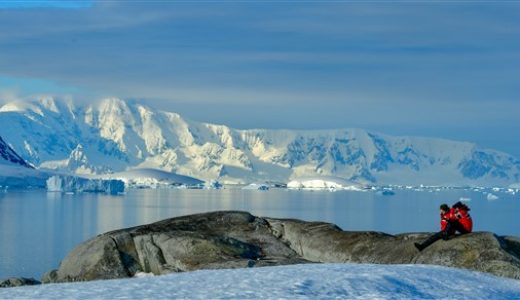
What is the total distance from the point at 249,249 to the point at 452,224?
7066mm

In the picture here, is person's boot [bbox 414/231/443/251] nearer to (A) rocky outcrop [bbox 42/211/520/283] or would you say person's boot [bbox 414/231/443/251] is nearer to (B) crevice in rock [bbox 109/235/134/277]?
(A) rocky outcrop [bbox 42/211/520/283]

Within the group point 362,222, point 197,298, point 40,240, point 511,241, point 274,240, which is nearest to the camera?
point 197,298

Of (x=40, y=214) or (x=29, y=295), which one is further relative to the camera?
(x=40, y=214)

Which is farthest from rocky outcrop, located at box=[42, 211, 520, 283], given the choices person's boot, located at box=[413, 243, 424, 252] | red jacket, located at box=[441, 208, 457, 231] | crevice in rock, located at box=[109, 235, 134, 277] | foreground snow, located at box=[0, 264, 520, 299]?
foreground snow, located at box=[0, 264, 520, 299]

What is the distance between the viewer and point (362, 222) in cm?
15025

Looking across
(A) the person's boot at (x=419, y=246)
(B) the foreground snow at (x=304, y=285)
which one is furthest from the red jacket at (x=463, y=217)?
(B) the foreground snow at (x=304, y=285)

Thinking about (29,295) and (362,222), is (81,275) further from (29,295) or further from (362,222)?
(362,222)

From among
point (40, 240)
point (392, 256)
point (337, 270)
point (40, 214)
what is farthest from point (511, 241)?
point (40, 214)

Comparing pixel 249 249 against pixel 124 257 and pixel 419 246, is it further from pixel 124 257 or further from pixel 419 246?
pixel 419 246

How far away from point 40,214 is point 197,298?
467 feet

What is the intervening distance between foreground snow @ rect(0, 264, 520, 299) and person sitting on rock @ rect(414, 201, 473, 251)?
15.4ft

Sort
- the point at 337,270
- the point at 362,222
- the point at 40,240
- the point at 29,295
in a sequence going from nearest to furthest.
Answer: the point at 29,295, the point at 337,270, the point at 40,240, the point at 362,222

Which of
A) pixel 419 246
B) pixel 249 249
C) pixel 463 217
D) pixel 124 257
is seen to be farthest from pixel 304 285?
pixel 124 257

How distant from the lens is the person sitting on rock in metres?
28.8
